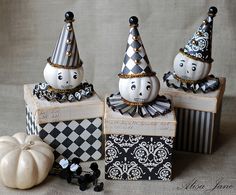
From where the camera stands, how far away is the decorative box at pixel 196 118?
158 cm

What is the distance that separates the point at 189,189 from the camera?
1468 mm

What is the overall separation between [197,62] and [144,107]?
189mm

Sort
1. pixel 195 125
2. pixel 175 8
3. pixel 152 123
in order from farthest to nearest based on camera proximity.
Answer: pixel 175 8 → pixel 195 125 → pixel 152 123

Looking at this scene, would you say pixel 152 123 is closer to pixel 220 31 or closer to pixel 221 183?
pixel 221 183

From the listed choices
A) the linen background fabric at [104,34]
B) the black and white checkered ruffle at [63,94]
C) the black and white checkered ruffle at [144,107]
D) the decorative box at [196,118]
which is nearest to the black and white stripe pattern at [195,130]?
the decorative box at [196,118]

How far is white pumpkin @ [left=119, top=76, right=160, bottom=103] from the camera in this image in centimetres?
144

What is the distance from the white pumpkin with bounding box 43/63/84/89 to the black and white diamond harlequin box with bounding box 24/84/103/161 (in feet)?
0.14

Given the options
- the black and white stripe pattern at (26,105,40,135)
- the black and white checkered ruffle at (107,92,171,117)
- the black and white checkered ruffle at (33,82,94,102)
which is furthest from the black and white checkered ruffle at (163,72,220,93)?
the black and white stripe pattern at (26,105,40,135)

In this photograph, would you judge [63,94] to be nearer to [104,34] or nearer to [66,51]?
[66,51]

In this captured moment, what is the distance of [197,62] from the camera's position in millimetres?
1564

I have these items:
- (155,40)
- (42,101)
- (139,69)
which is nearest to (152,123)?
(139,69)

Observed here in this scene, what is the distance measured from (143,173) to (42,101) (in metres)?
0.28

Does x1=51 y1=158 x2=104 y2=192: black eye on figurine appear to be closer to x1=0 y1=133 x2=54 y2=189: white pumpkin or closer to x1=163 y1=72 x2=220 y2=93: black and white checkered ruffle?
x1=0 y1=133 x2=54 y2=189: white pumpkin

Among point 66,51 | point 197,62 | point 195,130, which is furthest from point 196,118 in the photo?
point 66,51
